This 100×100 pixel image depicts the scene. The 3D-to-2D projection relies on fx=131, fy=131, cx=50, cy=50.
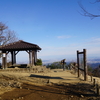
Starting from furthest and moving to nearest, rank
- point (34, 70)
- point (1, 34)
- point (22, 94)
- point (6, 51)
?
point (1, 34)
point (6, 51)
point (34, 70)
point (22, 94)

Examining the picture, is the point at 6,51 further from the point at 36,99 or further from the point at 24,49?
the point at 36,99

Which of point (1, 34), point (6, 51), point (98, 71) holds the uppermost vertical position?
point (1, 34)

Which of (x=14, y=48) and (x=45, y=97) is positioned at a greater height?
(x=14, y=48)

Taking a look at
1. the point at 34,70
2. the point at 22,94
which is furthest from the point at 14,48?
the point at 22,94

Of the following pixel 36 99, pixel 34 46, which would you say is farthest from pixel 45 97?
pixel 34 46

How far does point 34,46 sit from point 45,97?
10393mm

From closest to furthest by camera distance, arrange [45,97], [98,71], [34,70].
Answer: [45,97], [34,70], [98,71]

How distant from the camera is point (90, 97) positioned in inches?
187

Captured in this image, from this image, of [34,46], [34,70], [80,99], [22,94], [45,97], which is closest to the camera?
[80,99]

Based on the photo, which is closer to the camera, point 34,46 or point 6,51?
point 34,46

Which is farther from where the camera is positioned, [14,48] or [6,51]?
[6,51]

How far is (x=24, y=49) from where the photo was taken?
608 inches

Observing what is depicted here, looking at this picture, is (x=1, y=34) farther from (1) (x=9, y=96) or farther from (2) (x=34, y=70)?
(1) (x=9, y=96)

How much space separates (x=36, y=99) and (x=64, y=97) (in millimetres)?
1018
